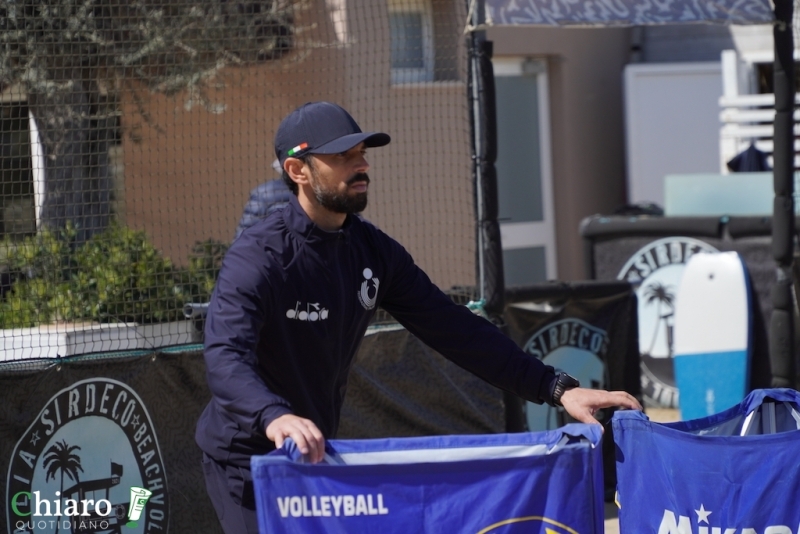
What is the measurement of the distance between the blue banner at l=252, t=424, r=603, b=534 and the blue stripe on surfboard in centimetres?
474

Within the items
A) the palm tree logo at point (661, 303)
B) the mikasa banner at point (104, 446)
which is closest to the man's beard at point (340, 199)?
the mikasa banner at point (104, 446)

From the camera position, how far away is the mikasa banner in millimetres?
4742

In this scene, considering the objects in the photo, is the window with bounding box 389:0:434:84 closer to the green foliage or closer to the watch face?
the green foliage

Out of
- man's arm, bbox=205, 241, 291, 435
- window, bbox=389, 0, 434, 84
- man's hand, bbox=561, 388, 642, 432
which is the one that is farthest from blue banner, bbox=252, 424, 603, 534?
window, bbox=389, 0, 434, 84

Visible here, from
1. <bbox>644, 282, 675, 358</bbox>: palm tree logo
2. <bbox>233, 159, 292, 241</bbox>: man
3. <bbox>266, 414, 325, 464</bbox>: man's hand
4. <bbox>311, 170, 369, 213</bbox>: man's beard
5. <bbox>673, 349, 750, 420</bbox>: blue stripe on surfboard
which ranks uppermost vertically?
<bbox>311, 170, 369, 213</bbox>: man's beard

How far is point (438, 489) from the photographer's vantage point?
2.65m

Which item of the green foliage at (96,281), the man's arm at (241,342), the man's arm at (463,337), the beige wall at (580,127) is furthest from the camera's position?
the beige wall at (580,127)

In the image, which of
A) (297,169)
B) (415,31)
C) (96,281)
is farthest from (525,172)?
(297,169)

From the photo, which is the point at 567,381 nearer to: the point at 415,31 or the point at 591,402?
the point at 591,402

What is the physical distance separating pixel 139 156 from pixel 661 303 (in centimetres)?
399

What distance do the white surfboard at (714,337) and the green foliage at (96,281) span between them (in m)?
3.44

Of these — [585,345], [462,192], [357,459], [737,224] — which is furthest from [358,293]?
[737,224]

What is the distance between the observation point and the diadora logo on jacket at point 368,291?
3.45m

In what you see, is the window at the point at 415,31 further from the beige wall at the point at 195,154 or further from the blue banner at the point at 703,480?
the blue banner at the point at 703,480
